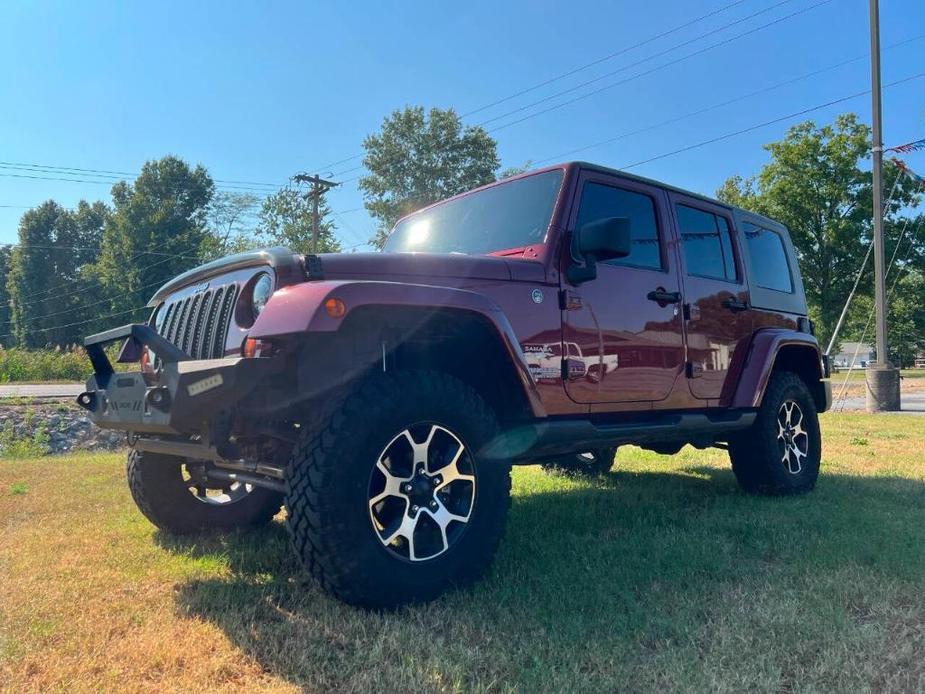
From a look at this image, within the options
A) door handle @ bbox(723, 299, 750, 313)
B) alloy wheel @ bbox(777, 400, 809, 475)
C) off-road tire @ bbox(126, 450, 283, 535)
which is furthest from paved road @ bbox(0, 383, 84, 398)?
alloy wheel @ bbox(777, 400, 809, 475)

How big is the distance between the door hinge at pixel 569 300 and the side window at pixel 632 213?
411mm

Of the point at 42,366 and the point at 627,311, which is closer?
the point at 627,311

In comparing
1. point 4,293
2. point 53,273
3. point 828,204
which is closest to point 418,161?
point 828,204

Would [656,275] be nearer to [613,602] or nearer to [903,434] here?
[613,602]

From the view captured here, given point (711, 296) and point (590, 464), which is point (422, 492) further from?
point (590, 464)

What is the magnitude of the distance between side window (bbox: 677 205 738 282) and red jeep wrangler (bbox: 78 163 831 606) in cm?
2

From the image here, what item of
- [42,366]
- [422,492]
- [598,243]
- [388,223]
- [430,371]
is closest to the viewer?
[422,492]

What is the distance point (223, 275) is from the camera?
115 inches

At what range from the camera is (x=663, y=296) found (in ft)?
12.3

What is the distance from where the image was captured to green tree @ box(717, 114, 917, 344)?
1026 inches

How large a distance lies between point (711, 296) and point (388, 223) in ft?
98.5

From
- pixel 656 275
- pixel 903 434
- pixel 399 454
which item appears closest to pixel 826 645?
pixel 399 454

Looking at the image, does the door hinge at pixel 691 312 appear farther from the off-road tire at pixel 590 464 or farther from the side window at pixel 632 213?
the off-road tire at pixel 590 464

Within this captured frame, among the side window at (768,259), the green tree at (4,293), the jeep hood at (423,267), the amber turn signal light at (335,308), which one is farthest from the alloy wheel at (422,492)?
the green tree at (4,293)
